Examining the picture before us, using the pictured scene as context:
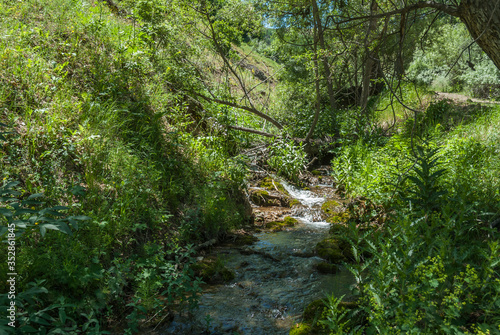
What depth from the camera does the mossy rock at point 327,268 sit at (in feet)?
13.7

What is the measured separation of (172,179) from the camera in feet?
16.8

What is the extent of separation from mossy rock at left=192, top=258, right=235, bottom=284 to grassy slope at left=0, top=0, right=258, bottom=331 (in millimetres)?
233

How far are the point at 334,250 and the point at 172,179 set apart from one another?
275 cm

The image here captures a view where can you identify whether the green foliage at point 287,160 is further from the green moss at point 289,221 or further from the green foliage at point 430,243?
the green moss at point 289,221

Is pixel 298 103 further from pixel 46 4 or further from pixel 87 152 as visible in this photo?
pixel 87 152

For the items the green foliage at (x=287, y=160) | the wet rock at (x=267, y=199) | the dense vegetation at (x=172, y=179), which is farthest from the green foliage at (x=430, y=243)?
the wet rock at (x=267, y=199)

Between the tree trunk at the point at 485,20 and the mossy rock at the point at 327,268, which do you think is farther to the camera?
the mossy rock at the point at 327,268

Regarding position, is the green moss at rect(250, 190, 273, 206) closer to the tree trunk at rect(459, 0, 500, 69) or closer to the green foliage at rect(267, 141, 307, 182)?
the green foliage at rect(267, 141, 307, 182)

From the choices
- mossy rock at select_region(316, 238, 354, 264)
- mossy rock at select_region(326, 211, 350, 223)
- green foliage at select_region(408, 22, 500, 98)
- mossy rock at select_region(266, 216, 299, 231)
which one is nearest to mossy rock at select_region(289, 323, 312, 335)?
mossy rock at select_region(316, 238, 354, 264)

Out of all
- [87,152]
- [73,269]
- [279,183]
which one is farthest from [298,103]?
[73,269]

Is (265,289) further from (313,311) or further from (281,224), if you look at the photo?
(281,224)

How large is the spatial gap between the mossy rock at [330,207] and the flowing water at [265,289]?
103 cm

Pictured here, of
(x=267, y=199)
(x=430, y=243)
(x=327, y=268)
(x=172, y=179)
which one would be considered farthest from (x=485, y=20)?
(x=267, y=199)

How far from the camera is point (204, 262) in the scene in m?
4.23
